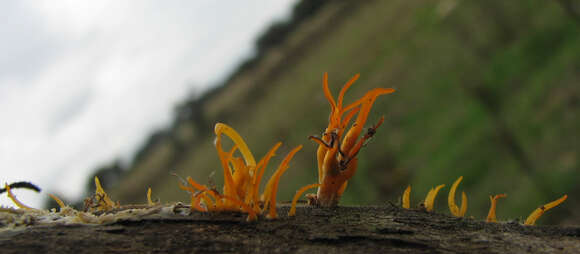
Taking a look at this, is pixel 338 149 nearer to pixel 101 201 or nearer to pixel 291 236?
pixel 291 236

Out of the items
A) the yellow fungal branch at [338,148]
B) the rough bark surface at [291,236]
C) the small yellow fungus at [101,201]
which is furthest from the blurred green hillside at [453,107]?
the rough bark surface at [291,236]

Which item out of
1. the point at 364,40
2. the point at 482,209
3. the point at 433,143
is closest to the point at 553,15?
the point at 433,143

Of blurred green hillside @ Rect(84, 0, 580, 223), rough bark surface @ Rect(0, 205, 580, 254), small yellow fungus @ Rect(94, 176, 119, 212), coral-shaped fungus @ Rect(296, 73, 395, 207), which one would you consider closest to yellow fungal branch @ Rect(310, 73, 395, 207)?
coral-shaped fungus @ Rect(296, 73, 395, 207)

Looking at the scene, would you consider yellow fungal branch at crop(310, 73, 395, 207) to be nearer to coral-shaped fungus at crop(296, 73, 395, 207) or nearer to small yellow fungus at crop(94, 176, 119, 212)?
coral-shaped fungus at crop(296, 73, 395, 207)

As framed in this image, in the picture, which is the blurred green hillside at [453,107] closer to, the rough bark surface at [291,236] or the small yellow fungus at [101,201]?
the small yellow fungus at [101,201]

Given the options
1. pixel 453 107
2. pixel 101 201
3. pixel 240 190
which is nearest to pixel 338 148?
pixel 240 190
